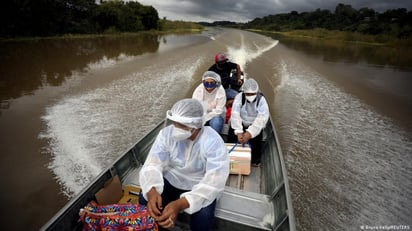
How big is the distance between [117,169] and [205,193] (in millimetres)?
1442

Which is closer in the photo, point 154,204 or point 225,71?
point 154,204

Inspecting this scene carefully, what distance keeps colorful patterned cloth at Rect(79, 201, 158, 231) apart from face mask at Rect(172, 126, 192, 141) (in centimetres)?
72

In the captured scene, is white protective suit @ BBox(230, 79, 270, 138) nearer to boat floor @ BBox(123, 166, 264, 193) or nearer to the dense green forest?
boat floor @ BBox(123, 166, 264, 193)

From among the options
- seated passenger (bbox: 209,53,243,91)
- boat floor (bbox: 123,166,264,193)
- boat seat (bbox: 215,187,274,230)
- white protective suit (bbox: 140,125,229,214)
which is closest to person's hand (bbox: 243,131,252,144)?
boat floor (bbox: 123,166,264,193)

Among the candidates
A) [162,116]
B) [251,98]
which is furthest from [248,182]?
[162,116]

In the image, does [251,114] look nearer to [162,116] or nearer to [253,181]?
[253,181]

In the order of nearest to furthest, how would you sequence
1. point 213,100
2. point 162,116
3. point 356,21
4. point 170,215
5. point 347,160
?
point 170,215 < point 213,100 < point 347,160 < point 162,116 < point 356,21

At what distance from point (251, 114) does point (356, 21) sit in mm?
49011

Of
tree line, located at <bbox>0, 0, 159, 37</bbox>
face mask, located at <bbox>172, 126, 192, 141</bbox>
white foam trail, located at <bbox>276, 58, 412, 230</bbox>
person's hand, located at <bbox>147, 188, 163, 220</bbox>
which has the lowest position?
white foam trail, located at <bbox>276, 58, 412, 230</bbox>

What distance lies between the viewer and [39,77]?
8852mm

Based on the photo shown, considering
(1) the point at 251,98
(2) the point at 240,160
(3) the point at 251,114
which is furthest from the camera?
(3) the point at 251,114

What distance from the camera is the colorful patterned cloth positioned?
A: 1.89 meters

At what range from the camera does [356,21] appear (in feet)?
134

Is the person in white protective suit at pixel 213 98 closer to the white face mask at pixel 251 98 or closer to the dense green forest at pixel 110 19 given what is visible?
the white face mask at pixel 251 98
